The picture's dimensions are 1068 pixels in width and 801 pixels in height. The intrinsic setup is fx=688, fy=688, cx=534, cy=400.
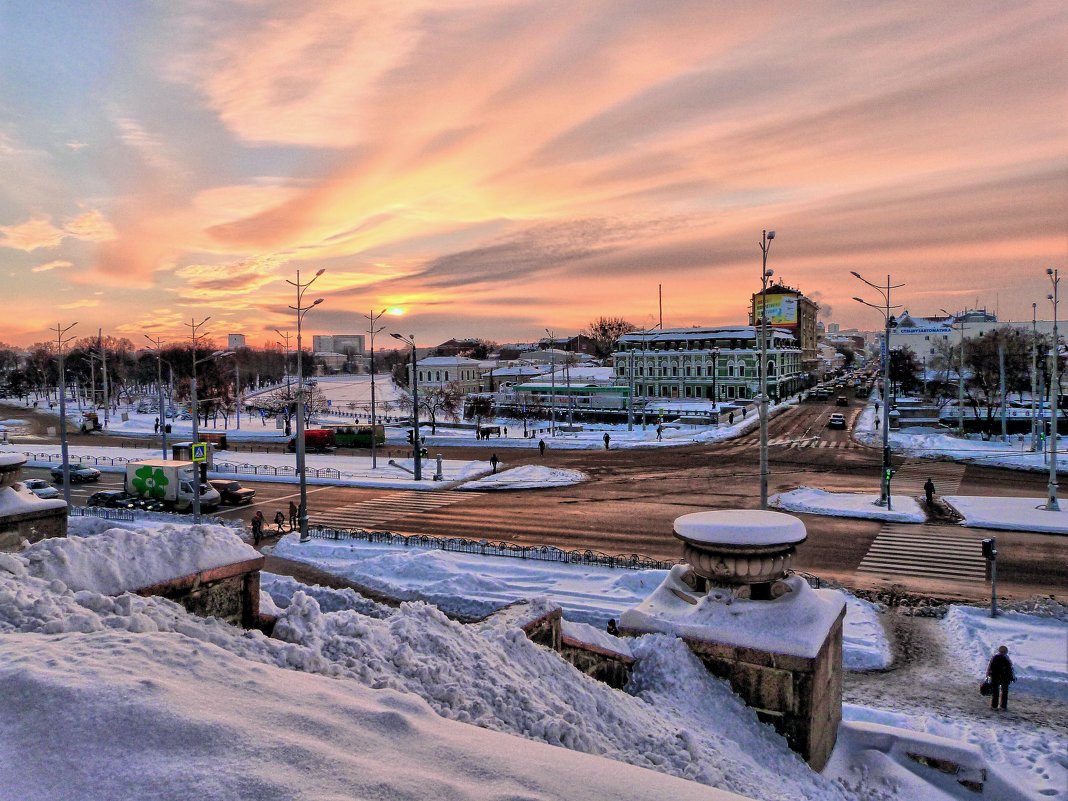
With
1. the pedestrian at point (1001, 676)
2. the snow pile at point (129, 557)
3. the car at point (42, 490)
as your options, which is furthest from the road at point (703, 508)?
the snow pile at point (129, 557)

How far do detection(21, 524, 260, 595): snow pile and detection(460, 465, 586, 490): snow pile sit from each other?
27.7m

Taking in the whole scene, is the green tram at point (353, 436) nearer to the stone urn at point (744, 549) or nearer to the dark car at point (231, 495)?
the dark car at point (231, 495)

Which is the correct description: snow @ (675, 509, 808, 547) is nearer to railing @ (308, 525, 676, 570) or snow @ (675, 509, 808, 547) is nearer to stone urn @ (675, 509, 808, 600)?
stone urn @ (675, 509, 808, 600)

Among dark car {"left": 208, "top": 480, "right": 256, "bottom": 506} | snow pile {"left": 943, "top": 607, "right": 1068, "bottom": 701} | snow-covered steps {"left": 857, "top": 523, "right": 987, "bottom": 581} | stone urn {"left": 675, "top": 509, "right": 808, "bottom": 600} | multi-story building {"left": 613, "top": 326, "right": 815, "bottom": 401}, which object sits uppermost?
multi-story building {"left": 613, "top": 326, "right": 815, "bottom": 401}

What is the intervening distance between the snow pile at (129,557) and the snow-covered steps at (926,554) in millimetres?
18277

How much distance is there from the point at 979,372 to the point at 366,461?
164ft

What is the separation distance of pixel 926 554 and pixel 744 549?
16938 millimetres

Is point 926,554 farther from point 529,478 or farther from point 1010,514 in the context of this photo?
point 529,478

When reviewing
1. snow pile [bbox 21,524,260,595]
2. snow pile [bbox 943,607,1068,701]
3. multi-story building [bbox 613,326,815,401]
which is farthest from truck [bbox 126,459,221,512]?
multi-story building [bbox 613,326,815,401]

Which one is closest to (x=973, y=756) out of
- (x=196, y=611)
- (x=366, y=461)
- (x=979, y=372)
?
(x=196, y=611)

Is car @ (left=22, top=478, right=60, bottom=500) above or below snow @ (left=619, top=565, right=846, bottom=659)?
below

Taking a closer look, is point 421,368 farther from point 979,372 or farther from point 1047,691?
point 1047,691

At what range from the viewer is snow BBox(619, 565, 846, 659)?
746 cm

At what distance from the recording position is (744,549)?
25.4 feet
